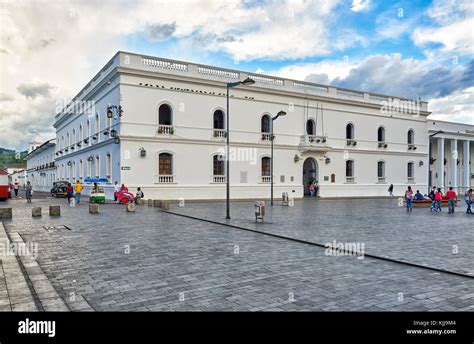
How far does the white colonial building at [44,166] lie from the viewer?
5422cm

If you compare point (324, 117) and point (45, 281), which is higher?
point (324, 117)

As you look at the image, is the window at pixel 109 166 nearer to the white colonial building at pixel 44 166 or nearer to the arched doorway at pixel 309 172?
the arched doorway at pixel 309 172

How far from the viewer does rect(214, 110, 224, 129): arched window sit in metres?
29.8

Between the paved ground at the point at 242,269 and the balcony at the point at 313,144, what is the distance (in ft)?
65.3

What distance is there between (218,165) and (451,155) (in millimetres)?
33553

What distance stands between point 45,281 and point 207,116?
23.6 meters

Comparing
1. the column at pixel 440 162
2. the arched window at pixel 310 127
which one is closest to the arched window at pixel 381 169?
the arched window at pixel 310 127

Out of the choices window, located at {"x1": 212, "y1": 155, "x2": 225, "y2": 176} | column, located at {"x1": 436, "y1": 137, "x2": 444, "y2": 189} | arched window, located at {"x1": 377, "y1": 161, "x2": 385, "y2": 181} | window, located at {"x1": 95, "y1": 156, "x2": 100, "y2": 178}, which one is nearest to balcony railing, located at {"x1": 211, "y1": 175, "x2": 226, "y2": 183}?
window, located at {"x1": 212, "y1": 155, "x2": 225, "y2": 176}

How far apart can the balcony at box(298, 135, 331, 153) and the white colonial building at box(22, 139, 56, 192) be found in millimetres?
35134

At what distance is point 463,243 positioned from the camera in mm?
10234

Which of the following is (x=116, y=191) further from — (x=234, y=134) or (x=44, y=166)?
(x=44, y=166)
